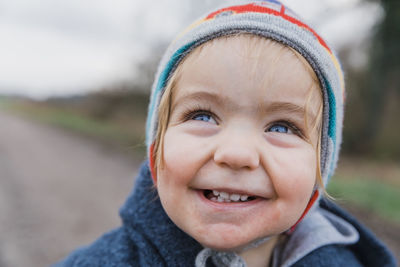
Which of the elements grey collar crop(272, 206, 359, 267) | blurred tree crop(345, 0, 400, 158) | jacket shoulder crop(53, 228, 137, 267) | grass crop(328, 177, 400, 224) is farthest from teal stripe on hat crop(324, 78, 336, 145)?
blurred tree crop(345, 0, 400, 158)

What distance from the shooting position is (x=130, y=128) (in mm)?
11078

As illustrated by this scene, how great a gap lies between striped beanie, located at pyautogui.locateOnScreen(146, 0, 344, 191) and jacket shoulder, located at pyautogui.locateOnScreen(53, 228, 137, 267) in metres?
0.33

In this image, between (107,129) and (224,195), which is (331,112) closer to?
(224,195)

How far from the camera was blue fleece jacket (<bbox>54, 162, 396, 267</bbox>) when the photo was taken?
1.27m

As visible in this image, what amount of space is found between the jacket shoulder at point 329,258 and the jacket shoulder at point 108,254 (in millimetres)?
637

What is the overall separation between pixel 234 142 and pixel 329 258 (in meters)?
0.73

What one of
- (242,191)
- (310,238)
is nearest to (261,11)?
(242,191)

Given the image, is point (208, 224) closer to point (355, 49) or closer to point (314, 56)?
point (314, 56)

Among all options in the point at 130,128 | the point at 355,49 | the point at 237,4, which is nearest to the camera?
the point at 237,4

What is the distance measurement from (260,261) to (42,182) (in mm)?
5198

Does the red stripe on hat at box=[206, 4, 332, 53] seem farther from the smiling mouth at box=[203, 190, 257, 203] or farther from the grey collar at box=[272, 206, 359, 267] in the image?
the grey collar at box=[272, 206, 359, 267]

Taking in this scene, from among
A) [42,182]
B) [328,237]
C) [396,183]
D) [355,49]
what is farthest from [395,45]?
[328,237]

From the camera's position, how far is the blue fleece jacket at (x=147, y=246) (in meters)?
1.27

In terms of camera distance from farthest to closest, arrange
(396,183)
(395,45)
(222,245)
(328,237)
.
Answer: (395,45), (396,183), (328,237), (222,245)
